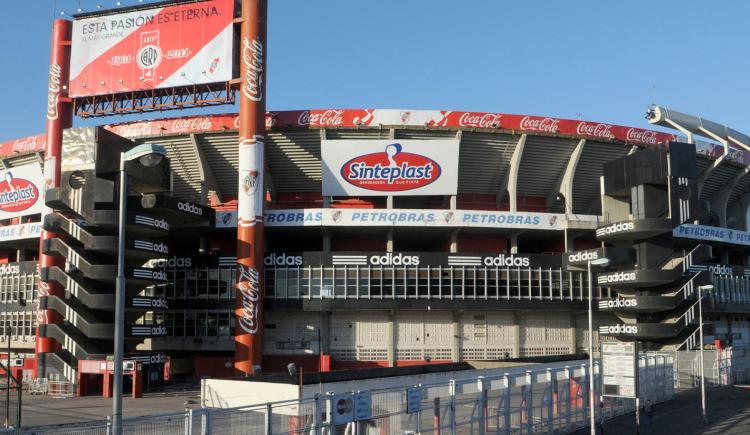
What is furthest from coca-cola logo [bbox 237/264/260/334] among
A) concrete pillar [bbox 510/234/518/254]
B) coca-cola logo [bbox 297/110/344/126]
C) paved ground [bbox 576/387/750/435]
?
paved ground [bbox 576/387/750/435]

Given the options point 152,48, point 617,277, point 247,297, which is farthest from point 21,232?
point 617,277

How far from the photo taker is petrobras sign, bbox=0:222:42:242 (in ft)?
209

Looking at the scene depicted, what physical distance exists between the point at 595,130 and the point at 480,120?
32.3 feet

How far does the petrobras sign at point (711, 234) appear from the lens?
6195cm

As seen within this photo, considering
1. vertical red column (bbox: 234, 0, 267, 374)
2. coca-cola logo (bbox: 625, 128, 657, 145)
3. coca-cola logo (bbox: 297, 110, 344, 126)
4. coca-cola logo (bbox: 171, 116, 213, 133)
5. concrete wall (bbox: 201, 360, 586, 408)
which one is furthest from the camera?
coca-cola logo (bbox: 625, 128, 657, 145)

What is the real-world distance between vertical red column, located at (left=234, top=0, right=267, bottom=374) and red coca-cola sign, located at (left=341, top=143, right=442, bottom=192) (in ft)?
24.8

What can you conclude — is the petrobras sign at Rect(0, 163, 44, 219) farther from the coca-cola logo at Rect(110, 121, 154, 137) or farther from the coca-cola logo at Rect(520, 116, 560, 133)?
the coca-cola logo at Rect(520, 116, 560, 133)

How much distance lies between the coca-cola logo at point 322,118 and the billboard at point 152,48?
20.2ft

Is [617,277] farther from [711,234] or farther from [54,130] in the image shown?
[54,130]

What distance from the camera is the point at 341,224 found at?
57.7 metres

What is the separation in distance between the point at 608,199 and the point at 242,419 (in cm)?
4944

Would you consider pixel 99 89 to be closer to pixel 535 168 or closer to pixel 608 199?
pixel 535 168

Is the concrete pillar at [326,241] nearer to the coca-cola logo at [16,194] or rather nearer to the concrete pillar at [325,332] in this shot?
the concrete pillar at [325,332]

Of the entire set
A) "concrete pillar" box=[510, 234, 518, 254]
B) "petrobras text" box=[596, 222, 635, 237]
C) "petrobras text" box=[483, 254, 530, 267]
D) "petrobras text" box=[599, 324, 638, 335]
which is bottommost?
"petrobras text" box=[599, 324, 638, 335]
